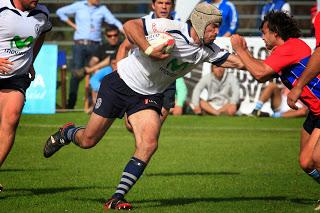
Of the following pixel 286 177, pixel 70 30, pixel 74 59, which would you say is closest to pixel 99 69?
pixel 74 59

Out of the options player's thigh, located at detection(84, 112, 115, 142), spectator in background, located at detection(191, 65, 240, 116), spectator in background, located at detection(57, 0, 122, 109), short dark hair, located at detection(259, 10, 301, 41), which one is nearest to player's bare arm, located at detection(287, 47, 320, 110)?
short dark hair, located at detection(259, 10, 301, 41)

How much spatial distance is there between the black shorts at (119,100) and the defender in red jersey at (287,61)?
1098mm

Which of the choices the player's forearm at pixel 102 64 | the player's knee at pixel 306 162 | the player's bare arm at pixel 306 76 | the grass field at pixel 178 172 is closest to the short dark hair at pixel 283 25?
the player's bare arm at pixel 306 76

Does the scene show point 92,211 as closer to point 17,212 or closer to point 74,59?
point 17,212

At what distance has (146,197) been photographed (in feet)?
34.7

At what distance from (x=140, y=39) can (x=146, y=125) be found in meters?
0.93

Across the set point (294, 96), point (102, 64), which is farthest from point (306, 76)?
point (102, 64)

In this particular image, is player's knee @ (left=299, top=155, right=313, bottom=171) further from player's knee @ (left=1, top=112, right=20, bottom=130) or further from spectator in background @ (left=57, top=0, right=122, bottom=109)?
spectator in background @ (left=57, top=0, right=122, bottom=109)

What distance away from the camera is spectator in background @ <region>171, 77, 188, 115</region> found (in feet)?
70.0

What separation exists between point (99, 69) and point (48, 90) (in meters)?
1.61

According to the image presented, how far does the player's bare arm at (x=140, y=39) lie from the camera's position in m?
9.03

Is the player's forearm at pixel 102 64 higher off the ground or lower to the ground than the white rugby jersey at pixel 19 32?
lower

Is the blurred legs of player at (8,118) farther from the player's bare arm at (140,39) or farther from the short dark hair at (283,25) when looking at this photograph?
the short dark hair at (283,25)

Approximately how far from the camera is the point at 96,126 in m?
10.0
